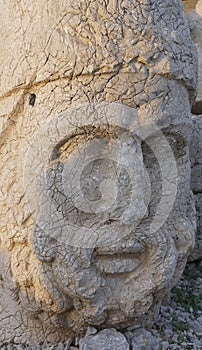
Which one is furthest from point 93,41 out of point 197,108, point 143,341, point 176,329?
point 197,108

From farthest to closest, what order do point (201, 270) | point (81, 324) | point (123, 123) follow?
point (201, 270) → point (81, 324) → point (123, 123)

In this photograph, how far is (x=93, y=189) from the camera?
229 cm

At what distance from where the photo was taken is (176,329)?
9.09 ft

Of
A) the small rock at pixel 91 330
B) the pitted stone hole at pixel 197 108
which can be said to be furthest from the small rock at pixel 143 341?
the pitted stone hole at pixel 197 108

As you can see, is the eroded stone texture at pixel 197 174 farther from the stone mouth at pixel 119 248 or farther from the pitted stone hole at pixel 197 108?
the stone mouth at pixel 119 248

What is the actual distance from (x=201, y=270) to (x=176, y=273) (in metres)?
1.09

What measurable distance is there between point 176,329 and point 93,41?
1665mm

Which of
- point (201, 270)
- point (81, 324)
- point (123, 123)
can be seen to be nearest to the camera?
point (123, 123)

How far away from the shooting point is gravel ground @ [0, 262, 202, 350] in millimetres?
2523

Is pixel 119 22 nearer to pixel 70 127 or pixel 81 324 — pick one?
pixel 70 127

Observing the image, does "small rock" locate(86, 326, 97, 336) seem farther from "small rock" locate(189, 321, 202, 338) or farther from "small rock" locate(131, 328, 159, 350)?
"small rock" locate(189, 321, 202, 338)

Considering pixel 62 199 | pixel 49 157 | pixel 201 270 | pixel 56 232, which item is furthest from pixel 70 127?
pixel 201 270

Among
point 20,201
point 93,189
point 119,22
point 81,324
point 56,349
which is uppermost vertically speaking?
point 119,22

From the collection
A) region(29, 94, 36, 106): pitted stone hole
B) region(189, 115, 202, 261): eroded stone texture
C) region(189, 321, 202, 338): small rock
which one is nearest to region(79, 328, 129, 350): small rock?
region(189, 321, 202, 338): small rock
